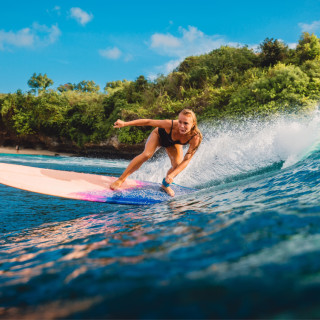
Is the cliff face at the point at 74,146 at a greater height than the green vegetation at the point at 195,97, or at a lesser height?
lesser

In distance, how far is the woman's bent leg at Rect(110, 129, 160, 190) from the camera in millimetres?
3990

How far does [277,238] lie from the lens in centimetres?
133

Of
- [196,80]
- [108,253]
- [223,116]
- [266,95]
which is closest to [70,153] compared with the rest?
[196,80]

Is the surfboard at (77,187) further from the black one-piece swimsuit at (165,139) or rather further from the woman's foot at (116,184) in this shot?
A: the black one-piece swimsuit at (165,139)

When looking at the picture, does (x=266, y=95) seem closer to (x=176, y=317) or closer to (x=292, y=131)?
(x=292, y=131)

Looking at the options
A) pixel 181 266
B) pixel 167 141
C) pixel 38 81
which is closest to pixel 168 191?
pixel 167 141

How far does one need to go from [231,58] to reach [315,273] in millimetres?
22218

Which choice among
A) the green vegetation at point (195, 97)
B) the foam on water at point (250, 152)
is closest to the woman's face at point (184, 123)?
the foam on water at point (250, 152)

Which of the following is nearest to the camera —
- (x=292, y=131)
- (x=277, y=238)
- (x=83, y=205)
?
(x=277, y=238)

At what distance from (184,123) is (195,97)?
14655 mm

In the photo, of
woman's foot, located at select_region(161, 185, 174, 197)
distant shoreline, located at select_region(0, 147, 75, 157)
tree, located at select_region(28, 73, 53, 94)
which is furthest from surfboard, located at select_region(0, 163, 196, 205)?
tree, located at select_region(28, 73, 53, 94)

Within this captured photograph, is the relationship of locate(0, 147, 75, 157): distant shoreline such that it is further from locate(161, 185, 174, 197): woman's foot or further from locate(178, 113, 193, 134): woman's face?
locate(178, 113, 193, 134): woman's face

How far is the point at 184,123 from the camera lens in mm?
3746

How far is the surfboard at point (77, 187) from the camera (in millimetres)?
3795
